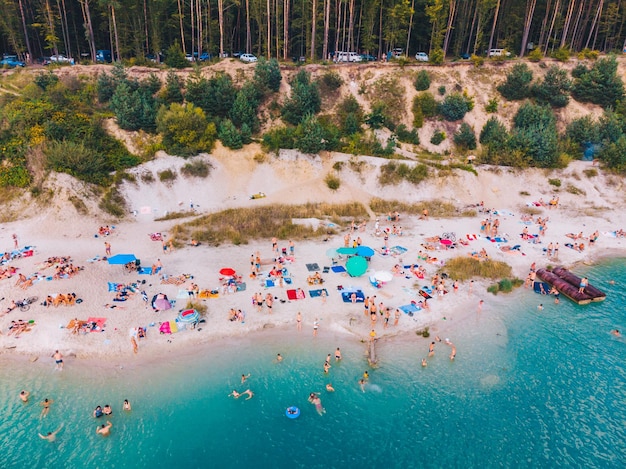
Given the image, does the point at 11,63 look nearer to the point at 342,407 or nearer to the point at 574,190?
the point at 342,407

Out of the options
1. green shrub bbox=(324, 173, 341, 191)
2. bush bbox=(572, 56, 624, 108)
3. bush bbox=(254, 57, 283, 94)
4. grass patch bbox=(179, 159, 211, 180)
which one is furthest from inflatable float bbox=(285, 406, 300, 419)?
bush bbox=(572, 56, 624, 108)

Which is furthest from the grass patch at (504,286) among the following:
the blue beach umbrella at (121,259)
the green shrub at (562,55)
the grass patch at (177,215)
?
the green shrub at (562,55)

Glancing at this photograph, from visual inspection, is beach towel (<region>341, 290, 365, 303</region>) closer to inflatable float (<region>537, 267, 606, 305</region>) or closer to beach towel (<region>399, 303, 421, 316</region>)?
beach towel (<region>399, 303, 421, 316</region>)

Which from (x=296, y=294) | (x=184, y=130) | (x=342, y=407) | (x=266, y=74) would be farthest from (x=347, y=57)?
(x=342, y=407)

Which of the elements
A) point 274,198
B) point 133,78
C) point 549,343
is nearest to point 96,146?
point 133,78

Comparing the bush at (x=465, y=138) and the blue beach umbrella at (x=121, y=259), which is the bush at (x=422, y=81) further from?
the blue beach umbrella at (x=121, y=259)
